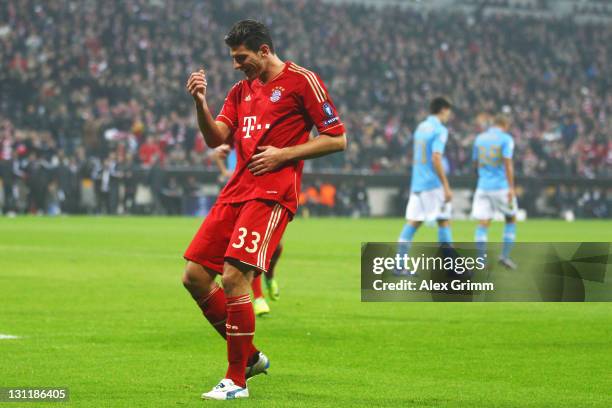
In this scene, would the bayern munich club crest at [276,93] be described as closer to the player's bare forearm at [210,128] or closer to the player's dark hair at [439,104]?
the player's bare forearm at [210,128]

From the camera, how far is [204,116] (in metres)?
6.93

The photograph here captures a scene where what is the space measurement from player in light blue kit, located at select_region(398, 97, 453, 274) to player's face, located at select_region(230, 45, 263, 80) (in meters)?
8.79

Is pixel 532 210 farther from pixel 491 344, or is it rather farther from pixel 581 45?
pixel 491 344

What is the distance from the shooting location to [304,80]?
689 cm

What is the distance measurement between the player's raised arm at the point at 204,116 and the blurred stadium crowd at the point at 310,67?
981 inches

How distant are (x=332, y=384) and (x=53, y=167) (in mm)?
28276

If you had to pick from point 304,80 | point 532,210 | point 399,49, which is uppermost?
point 399,49

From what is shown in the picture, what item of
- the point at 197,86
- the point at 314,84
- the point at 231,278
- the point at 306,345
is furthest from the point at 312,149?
the point at 306,345

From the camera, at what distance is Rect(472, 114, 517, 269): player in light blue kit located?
17.2 m

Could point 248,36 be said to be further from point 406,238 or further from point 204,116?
point 406,238

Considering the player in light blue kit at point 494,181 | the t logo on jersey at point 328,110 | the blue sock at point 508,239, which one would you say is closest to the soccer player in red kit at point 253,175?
the t logo on jersey at point 328,110

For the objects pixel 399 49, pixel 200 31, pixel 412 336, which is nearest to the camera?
pixel 412 336

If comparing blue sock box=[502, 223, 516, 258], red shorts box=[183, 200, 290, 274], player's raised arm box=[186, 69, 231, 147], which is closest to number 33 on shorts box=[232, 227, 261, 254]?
red shorts box=[183, 200, 290, 274]

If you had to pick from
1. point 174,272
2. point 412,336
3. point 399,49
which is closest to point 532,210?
point 399,49
